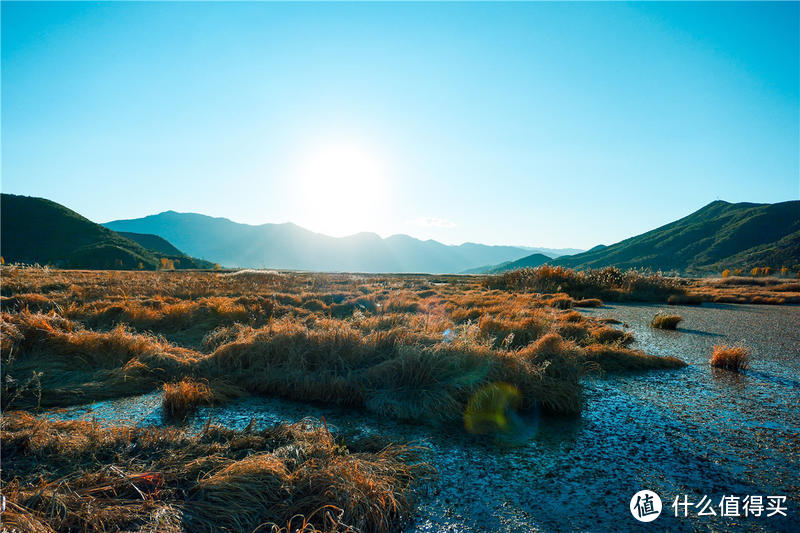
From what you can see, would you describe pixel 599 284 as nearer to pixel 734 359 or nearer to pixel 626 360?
pixel 734 359

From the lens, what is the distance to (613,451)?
11.2ft

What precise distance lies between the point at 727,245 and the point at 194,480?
460 feet

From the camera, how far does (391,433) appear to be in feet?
12.5

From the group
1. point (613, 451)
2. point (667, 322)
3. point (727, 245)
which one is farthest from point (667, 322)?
point (727, 245)

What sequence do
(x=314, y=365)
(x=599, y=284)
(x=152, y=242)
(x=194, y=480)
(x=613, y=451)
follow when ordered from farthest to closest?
1. (x=152, y=242)
2. (x=599, y=284)
3. (x=314, y=365)
4. (x=613, y=451)
5. (x=194, y=480)

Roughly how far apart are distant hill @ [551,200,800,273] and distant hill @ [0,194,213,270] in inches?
4702

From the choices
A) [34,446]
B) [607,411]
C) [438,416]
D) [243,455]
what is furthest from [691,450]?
[34,446]

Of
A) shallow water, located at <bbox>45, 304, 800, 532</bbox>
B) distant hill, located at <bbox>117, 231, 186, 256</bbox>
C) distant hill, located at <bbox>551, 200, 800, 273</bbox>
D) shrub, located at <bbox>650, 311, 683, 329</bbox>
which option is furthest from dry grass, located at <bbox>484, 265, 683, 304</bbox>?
distant hill, located at <bbox>117, 231, 186, 256</bbox>

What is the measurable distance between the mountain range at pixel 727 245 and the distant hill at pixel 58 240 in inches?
4001

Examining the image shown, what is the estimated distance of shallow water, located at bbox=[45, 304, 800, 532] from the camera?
254cm

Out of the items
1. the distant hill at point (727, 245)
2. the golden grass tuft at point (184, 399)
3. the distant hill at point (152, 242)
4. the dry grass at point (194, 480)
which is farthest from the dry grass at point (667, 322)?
the distant hill at point (152, 242)

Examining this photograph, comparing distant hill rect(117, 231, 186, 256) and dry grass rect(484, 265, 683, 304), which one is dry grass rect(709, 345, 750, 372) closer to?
dry grass rect(484, 265, 683, 304)

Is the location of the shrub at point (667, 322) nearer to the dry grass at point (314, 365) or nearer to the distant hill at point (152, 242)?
the dry grass at point (314, 365)

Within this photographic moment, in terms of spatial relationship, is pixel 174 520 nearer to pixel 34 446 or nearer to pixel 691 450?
pixel 34 446
